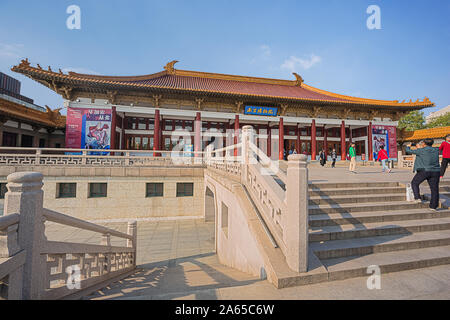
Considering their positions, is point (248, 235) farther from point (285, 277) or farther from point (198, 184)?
point (198, 184)

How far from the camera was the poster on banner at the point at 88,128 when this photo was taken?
1244cm

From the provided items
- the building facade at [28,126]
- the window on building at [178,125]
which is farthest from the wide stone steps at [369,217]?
the building facade at [28,126]

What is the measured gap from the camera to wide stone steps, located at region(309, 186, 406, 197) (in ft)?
15.5

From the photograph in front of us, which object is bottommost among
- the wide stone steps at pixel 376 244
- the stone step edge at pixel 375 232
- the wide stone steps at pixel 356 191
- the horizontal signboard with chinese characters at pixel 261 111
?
the wide stone steps at pixel 376 244

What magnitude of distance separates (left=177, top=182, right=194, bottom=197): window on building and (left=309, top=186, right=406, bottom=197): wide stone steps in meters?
7.36

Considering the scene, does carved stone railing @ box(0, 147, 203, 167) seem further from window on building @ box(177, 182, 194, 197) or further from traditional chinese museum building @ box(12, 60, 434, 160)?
traditional chinese museum building @ box(12, 60, 434, 160)

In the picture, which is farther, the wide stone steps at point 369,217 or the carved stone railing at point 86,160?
the carved stone railing at point 86,160

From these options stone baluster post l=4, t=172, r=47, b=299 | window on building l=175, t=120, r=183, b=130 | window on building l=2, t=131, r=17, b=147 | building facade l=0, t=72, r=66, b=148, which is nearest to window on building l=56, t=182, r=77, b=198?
building facade l=0, t=72, r=66, b=148

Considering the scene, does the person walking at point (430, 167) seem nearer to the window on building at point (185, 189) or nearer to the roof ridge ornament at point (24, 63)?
the window on building at point (185, 189)

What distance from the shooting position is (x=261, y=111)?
15812mm

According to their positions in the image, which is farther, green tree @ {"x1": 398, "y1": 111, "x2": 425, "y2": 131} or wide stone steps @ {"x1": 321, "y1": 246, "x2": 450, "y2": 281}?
green tree @ {"x1": 398, "y1": 111, "x2": 425, "y2": 131}

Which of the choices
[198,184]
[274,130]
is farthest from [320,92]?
[198,184]

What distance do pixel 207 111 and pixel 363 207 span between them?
12.7 metres

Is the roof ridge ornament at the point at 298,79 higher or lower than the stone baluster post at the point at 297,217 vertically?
higher
